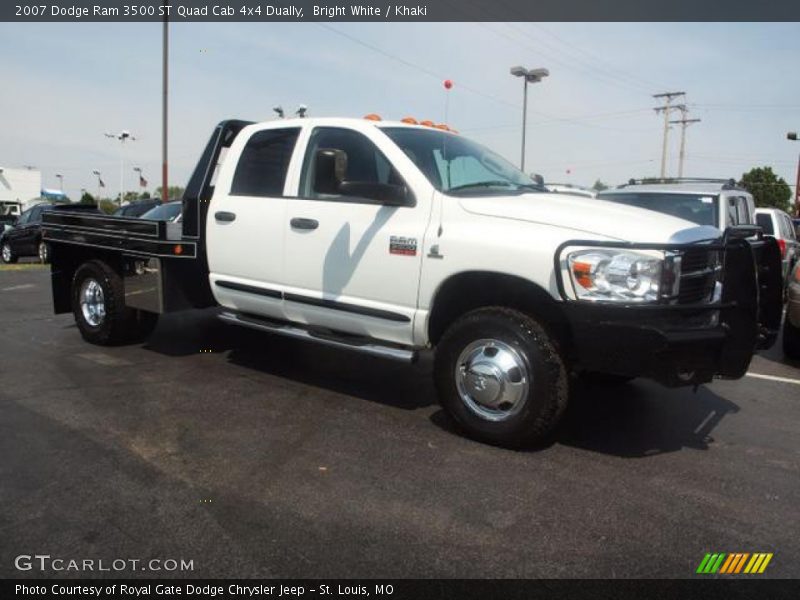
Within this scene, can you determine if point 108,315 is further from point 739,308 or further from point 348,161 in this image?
point 739,308

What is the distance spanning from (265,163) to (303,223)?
800mm

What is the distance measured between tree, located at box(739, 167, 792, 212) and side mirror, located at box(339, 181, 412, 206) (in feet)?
220

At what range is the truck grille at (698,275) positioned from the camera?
142 inches

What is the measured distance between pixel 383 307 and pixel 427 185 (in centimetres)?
86

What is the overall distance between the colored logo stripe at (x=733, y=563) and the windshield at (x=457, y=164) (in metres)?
2.53

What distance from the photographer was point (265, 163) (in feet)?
17.2

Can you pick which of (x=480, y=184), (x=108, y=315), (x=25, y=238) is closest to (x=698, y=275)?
(x=480, y=184)

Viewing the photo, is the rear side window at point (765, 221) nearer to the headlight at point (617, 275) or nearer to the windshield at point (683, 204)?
the windshield at point (683, 204)

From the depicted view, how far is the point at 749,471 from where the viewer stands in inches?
Result: 148


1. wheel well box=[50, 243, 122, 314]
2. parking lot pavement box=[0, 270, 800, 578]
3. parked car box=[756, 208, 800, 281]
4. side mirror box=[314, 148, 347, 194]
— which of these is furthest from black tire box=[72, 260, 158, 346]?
parked car box=[756, 208, 800, 281]

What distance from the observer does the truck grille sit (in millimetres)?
3605

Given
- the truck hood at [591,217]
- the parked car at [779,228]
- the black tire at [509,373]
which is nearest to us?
the truck hood at [591,217]

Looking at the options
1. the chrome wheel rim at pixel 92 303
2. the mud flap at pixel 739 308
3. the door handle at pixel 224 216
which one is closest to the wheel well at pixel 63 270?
the chrome wheel rim at pixel 92 303
